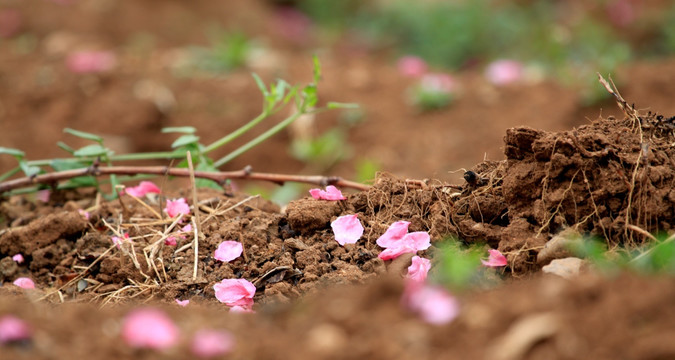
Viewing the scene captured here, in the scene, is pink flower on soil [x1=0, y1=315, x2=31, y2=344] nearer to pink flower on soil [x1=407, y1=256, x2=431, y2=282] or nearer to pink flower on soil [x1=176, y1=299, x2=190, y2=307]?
pink flower on soil [x1=176, y1=299, x2=190, y2=307]

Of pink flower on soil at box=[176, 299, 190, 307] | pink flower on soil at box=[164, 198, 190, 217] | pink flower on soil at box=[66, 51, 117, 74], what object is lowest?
pink flower on soil at box=[66, 51, 117, 74]

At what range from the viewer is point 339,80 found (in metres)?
5.44

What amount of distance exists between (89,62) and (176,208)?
3.54 meters

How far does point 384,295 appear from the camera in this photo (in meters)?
1.25

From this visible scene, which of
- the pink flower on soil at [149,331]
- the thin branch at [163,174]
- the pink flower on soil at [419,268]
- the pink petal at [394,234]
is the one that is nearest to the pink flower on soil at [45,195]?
the thin branch at [163,174]

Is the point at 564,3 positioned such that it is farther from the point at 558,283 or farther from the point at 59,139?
the point at 558,283

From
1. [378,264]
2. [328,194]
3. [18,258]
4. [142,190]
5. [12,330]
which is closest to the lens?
[12,330]

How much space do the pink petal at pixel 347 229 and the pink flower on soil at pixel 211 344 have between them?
732 millimetres

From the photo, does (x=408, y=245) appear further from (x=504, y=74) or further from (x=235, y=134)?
(x=504, y=74)

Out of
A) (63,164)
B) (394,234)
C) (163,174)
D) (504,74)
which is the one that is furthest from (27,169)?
(504,74)

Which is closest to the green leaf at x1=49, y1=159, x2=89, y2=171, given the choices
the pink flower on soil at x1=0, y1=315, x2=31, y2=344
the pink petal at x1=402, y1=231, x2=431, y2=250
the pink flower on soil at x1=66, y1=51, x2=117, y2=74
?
the pink petal at x1=402, y1=231, x2=431, y2=250

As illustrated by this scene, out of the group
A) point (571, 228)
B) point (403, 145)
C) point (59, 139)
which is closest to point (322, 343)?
point (571, 228)

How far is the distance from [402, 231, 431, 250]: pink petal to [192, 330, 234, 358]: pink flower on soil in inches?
27.6

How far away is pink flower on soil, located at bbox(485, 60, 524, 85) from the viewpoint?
17.6 feet
